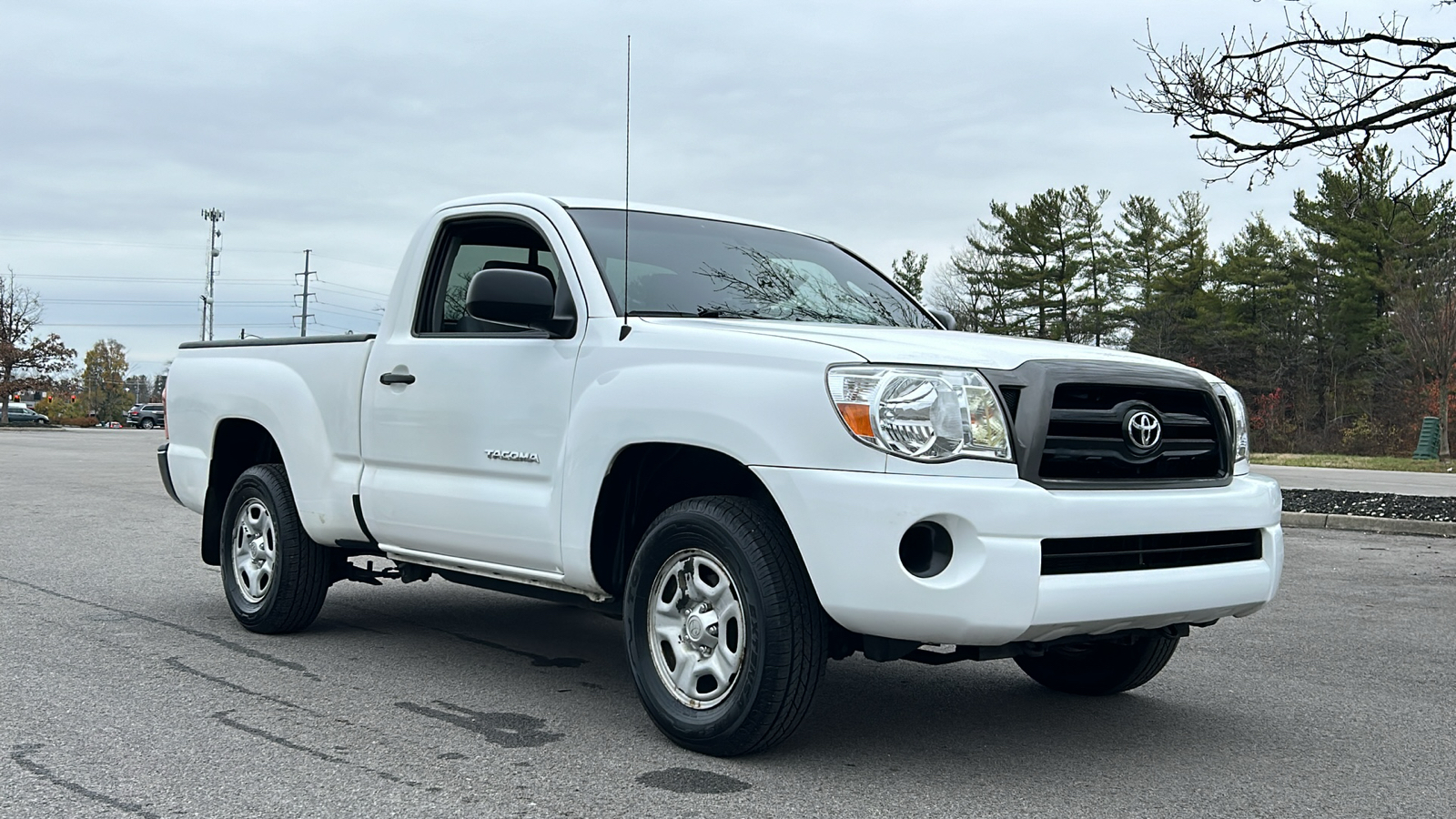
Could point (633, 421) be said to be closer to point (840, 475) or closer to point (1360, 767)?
point (840, 475)

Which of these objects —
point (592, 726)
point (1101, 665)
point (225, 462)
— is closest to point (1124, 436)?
point (1101, 665)

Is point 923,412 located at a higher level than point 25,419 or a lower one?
higher

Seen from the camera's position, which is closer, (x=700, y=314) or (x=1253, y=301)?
(x=700, y=314)

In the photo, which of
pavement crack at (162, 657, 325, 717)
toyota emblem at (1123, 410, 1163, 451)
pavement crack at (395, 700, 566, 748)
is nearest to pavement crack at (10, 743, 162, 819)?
pavement crack at (162, 657, 325, 717)

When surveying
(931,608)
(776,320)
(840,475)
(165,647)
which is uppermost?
(776,320)

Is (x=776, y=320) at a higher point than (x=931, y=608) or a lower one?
higher

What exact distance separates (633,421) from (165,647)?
114 inches

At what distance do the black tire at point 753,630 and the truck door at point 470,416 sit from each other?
2.37ft

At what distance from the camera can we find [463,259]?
19.1ft

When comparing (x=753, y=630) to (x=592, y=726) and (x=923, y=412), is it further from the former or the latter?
(x=592, y=726)

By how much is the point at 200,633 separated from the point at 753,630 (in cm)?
359

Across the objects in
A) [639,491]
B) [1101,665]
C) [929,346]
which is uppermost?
[929,346]

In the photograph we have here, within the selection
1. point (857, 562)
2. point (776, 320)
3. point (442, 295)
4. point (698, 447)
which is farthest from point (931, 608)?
point (442, 295)

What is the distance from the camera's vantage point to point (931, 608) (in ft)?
12.4
